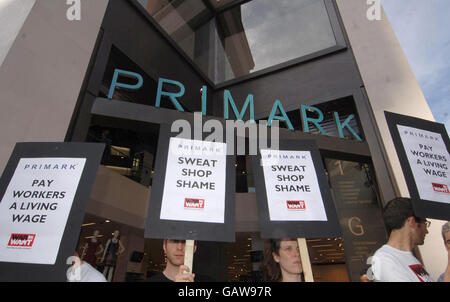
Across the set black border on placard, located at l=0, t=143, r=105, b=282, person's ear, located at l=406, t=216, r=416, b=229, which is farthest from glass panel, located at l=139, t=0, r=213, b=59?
person's ear, located at l=406, t=216, r=416, b=229

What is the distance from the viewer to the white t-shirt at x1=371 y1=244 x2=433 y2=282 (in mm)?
1780

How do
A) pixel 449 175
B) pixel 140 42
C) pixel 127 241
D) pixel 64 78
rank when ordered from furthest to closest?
pixel 127 241, pixel 140 42, pixel 64 78, pixel 449 175

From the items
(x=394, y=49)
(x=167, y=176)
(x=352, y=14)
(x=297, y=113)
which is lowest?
(x=167, y=176)

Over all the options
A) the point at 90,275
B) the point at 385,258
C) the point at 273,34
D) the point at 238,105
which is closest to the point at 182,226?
the point at 90,275

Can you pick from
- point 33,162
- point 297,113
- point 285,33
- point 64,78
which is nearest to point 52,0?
point 64,78

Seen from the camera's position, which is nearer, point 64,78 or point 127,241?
point 64,78

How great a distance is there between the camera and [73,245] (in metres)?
1.70

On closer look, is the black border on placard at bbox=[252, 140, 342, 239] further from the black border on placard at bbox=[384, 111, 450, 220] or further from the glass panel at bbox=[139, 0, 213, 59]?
the glass panel at bbox=[139, 0, 213, 59]

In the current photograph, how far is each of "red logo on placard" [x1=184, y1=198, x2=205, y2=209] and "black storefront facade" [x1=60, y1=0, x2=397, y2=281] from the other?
144 inches

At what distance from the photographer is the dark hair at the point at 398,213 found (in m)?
2.15

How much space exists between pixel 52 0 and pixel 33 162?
4.18 m

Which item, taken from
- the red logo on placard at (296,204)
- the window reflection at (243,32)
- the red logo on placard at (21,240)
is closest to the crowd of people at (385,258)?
the red logo on placard at (21,240)

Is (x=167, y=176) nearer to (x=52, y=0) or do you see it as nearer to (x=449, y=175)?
(x=449, y=175)

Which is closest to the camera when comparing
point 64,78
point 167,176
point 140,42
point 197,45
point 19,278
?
point 19,278
